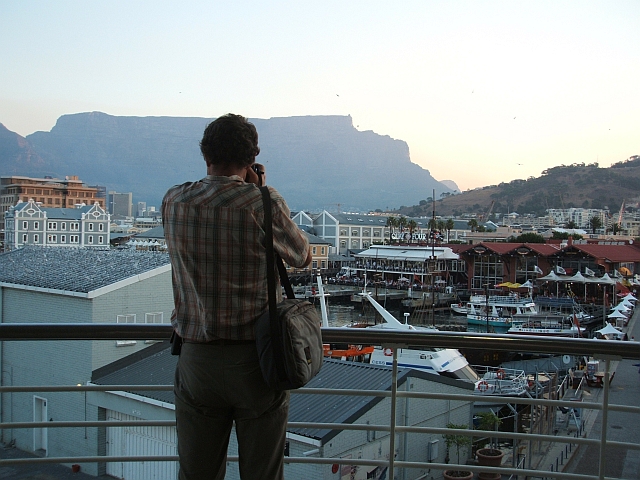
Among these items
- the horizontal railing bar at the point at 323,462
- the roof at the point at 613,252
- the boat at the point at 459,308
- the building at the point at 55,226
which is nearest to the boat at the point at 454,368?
the horizontal railing bar at the point at 323,462

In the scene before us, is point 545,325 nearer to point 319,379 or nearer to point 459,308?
point 459,308

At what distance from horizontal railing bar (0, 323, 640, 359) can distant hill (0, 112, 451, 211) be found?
7327cm

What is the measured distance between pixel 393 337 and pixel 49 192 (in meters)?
48.2

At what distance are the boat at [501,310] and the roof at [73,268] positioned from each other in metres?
16.4

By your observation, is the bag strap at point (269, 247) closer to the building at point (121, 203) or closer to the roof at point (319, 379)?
the roof at point (319, 379)

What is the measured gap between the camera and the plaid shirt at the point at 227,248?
944mm

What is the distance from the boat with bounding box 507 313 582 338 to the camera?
21.1 meters

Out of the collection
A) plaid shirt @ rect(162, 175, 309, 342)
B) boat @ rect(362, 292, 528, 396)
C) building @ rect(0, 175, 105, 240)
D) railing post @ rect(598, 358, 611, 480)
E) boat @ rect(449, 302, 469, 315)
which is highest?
building @ rect(0, 175, 105, 240)

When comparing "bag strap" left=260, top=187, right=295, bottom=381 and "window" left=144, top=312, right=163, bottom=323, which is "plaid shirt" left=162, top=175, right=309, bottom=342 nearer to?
"bag strap" left=260, top=187, right=295, bottom=381

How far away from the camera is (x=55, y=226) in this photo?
122 feet

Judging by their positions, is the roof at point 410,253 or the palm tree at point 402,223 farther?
the palm tree at point 402,223

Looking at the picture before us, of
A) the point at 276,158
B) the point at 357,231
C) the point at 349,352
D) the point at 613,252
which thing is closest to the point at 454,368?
the point at 349,352

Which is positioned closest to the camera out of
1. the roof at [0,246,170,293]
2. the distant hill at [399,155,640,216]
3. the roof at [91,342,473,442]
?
the roof at [91,342,473,442]

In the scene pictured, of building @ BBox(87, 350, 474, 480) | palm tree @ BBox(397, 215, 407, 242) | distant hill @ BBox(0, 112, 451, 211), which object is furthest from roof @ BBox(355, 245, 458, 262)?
distant hill @ BBox(0, 112, 451, 211)
